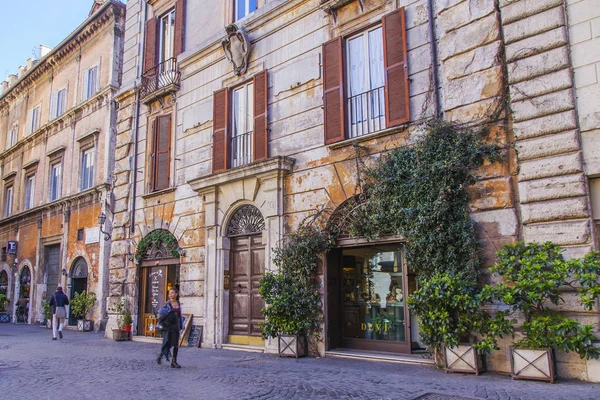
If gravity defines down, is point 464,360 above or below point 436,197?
below

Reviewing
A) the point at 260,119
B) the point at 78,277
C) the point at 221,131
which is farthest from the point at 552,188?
the point at 78,277

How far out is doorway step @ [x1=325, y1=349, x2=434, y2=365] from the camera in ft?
28.0

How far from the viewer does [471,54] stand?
8.46 metres

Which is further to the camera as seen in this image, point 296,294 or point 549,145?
point 296,294

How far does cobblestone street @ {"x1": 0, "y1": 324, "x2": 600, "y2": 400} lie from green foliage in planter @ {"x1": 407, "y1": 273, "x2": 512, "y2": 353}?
548mm

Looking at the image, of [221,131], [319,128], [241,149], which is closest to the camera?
[319,128]

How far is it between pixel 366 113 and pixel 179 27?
726 centimetres

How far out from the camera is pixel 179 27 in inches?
574

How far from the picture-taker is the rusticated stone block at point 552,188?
280 inches

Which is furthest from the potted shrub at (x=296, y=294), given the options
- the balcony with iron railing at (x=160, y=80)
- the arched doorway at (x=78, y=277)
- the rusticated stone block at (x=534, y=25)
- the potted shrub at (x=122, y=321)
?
the arched doorway at (x=78, y=277)

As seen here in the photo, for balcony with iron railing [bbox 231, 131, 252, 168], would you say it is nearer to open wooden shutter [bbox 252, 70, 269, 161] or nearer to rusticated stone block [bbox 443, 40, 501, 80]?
open wooden shutter [bbox 252, 70, 269, 161]

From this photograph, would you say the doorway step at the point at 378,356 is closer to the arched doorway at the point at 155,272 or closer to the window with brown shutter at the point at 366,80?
the window with brown shutter at the point at 366,80

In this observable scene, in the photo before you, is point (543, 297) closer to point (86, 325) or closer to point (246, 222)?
point (246, 222)

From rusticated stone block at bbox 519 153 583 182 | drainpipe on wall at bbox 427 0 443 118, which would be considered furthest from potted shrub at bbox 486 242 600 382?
drainpipe on wall at bbox 427 0 443 118
